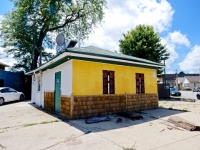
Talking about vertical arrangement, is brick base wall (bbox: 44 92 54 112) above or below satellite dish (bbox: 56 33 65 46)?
below

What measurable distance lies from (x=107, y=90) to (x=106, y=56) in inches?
69.3

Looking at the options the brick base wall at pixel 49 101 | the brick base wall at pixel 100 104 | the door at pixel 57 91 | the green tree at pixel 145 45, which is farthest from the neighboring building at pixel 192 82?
the door at pixel 57 91

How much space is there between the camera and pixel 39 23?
21.4 m

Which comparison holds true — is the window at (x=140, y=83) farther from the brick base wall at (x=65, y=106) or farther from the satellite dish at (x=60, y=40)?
the satellite dish at (x=60, y=40)

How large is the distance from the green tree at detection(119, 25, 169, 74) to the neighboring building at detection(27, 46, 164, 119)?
1023cm

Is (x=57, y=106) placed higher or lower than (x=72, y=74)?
lower

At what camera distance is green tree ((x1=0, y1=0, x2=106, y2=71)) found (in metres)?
20.1

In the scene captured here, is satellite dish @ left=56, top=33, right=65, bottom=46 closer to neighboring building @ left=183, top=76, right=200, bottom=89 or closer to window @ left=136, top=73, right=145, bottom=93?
window @ left=136, top=73, right=145, bottom=93

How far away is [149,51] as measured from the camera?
65.6 feet

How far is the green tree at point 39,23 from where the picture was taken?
20.1 metres

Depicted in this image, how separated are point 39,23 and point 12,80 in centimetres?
868

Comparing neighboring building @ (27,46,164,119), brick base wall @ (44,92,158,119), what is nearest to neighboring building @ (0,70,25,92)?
neighboring building @ (27,46,164,119)

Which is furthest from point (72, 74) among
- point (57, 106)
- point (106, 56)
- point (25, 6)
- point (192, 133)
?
point (25, 6)

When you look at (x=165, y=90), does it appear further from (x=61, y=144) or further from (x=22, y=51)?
(x=22, y=51)
